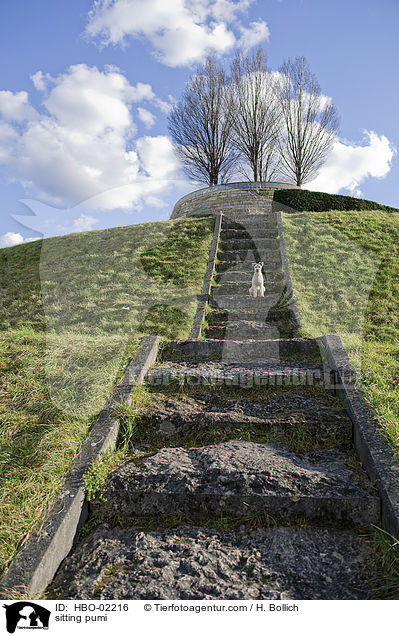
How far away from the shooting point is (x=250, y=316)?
665 centimetres

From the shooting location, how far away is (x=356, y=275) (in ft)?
26.6

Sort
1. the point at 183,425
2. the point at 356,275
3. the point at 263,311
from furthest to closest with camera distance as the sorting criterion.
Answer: the point at 356,275 < the point at 263,311 < the point at 183,425

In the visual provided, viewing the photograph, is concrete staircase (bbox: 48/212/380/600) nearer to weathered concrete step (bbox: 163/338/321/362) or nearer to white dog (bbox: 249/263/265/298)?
weathered concrete step (bbox: 163/338/321/362)

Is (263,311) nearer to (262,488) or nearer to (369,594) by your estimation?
(262,488)

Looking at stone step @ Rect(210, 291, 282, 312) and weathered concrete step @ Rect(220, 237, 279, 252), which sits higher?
weathered concrete step @ Rect(220, 237, 279, 252)

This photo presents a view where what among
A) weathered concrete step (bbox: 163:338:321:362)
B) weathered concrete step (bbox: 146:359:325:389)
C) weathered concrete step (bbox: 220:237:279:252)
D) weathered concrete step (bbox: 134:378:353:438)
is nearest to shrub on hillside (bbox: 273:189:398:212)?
weathered concrete step (bbox: 220:237:279:252)

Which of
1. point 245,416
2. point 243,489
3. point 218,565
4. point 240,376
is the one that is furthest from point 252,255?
point 218,565

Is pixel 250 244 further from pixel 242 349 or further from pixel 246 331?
pixel 242 349

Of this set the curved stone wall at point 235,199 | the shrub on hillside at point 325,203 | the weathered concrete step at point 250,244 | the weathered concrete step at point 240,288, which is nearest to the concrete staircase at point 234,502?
A: the weathered concrete step at point 240,288

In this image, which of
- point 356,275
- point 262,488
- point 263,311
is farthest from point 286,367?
point 356,275

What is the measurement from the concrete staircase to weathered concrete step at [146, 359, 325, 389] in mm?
11

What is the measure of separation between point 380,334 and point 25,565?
19.3 ft

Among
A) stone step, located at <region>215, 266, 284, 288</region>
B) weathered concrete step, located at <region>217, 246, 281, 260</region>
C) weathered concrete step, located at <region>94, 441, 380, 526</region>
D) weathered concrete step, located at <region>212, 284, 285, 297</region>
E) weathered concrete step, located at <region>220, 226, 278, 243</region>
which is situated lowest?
weathered concrete step, located at <region>94, 441, 380, 526</region>

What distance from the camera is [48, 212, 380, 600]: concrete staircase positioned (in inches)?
65.8
